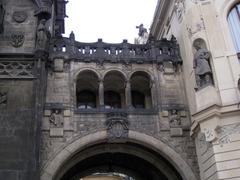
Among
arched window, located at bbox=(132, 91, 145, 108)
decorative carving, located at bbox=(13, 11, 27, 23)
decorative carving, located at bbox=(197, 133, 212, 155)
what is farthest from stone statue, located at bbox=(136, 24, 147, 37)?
decorative carving, located at bbox=(197, 133, 212, 155)

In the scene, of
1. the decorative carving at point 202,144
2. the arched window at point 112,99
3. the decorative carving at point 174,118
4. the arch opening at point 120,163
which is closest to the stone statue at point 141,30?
the arched window at point 112,99

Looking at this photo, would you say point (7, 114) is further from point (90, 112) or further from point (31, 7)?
point (31, 7)

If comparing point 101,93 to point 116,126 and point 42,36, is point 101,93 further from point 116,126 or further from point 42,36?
point 42,36

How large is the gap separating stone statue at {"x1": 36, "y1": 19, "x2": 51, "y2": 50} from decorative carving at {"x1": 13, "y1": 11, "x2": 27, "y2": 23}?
75 centimetres

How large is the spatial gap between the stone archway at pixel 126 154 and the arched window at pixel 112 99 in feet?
6.23

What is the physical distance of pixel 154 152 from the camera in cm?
1542

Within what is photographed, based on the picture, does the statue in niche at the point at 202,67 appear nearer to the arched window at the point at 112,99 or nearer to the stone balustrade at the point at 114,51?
the stone balustrade at the point at 114,51

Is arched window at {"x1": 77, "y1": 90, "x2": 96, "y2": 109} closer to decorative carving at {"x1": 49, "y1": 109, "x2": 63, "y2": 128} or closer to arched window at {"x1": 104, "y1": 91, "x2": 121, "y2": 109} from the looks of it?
arched window at {"x1": 104, "y1": 91, "x2": 121, "y2": 109}

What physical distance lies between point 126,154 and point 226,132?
501cm

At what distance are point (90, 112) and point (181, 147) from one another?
346cm

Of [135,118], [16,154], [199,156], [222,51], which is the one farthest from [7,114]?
[222,51]

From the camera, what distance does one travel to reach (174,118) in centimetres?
1480

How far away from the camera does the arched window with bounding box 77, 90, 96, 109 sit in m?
16.3

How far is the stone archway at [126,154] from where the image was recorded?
1356cm
